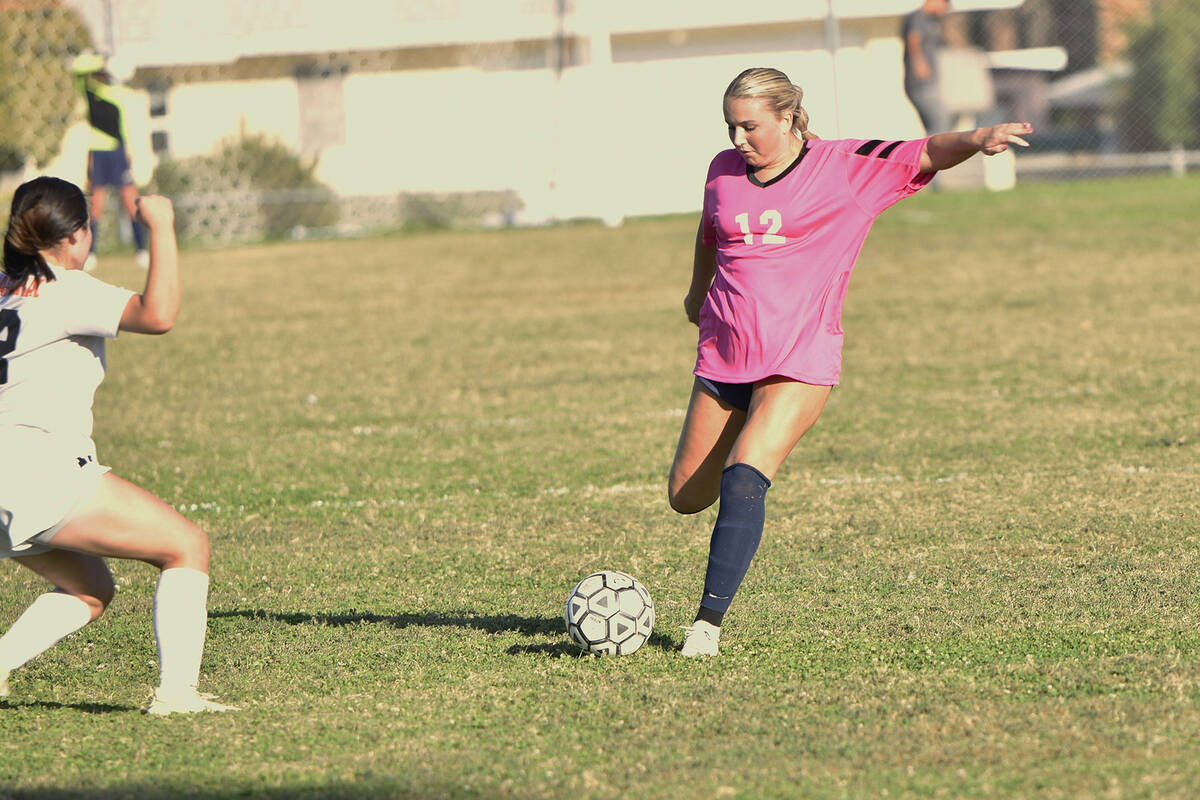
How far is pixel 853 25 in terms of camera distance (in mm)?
28703

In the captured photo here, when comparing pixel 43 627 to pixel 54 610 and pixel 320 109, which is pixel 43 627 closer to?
pixel 54 610

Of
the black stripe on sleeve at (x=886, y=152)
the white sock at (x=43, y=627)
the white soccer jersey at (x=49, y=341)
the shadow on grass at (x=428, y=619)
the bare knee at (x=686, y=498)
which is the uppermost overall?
the black stripe on sleeve at (x=886, y=152)

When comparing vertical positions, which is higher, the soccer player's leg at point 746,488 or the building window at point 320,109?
the building window at point 320,109

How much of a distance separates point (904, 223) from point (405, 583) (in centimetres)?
1607

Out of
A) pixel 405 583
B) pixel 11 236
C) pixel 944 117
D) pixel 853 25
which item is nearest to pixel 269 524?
pixel 405 583

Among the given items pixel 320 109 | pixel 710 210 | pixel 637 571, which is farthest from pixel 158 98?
pixel 710 210

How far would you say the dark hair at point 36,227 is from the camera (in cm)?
432

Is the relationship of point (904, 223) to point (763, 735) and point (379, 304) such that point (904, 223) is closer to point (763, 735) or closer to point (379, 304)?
point (379, 304)

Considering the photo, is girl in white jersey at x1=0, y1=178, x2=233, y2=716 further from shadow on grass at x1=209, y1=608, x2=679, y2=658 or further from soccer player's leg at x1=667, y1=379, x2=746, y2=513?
soccer player's leg at x1=667, y1=379, x2=746, y2=513

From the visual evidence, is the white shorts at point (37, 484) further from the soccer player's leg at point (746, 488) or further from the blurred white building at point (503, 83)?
the blurred white building at point (503, 83)

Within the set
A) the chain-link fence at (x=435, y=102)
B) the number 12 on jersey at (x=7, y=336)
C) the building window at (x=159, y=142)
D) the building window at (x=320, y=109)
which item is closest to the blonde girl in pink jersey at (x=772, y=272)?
the number 12 on jersey at (x=7, y=336)

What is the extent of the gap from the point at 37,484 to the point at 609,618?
1.87 meters

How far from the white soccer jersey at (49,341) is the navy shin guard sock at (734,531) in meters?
1.96

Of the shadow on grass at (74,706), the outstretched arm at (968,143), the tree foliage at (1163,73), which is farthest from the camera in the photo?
the tree foliage at (1163,73)
